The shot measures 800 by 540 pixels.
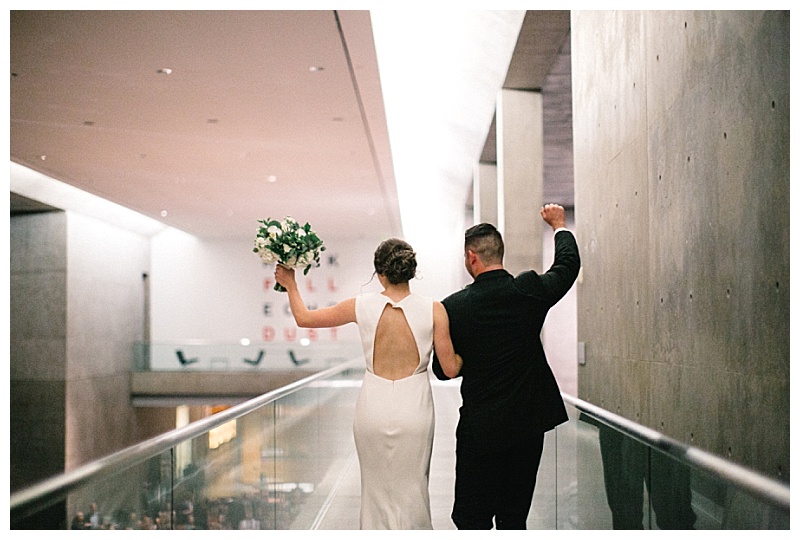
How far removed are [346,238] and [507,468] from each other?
25.2 meters

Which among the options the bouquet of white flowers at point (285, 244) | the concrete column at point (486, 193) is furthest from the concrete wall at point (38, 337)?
the bouquet of white flowers at point (285, 244)

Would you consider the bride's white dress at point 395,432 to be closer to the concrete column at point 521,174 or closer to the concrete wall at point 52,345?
the concrete column at point 521,174

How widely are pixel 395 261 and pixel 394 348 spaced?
357 mm

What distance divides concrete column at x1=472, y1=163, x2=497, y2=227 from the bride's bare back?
41.8 feet

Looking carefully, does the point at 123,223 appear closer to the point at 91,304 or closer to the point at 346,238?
the point at 91,304

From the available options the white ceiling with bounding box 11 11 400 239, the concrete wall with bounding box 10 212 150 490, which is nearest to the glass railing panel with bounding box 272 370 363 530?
the white ceiling with bounding box 11 11 400 239

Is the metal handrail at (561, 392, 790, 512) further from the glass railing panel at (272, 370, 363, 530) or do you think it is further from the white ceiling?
the white ceiling

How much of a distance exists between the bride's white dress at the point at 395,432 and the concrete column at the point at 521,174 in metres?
7.66

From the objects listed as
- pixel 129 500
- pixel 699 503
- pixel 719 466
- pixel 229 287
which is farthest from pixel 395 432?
pixel 229 287

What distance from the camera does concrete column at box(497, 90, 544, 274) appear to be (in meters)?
11.5

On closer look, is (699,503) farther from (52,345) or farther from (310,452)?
(52,345)

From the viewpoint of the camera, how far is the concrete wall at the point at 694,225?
3262 mm

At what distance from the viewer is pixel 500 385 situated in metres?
3.58

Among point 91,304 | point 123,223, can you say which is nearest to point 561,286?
point 91,304
